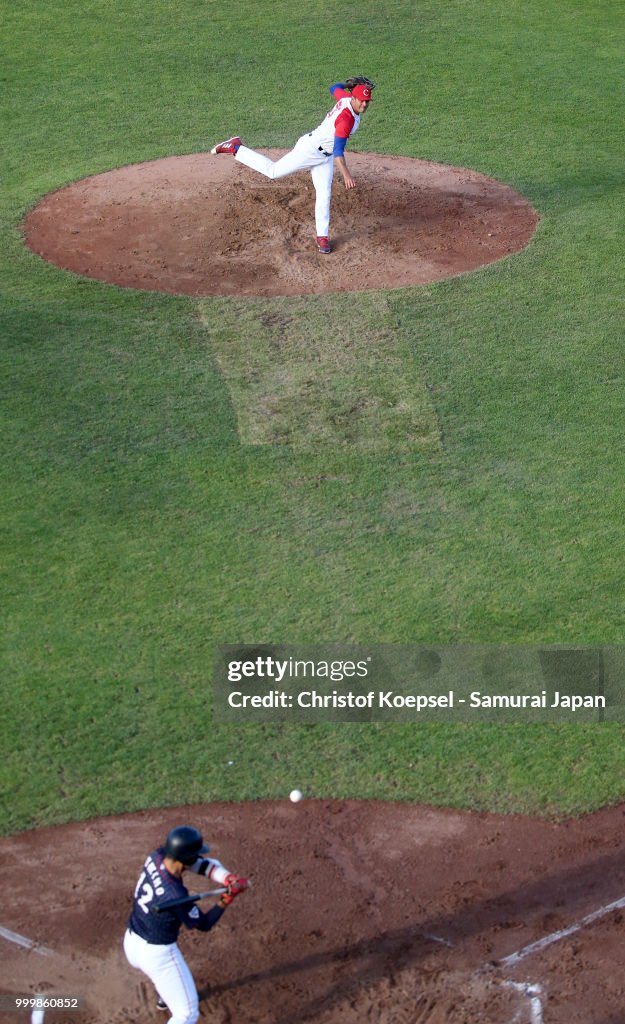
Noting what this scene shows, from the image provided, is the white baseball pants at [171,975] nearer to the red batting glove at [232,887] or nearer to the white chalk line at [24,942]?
the red batting glove at [232,887]

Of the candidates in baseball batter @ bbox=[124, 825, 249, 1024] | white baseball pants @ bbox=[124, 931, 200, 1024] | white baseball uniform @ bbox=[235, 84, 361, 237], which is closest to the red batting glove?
baseball batter @ bbox=[124, 825, 249, 1024]

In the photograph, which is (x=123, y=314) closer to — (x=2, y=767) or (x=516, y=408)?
(x=516, y=408)

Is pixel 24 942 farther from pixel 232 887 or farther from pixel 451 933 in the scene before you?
pixel 451 933

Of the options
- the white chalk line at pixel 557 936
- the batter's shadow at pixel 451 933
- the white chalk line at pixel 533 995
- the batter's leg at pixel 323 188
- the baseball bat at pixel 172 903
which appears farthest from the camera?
the batter's leg at pixel 323 188

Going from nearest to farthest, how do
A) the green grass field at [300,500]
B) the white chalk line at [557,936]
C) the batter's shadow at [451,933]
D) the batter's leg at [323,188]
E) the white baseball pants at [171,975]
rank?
the white baseball pants at [171,975]
the batter's shadow at [451,933]
the white chalk line at [557,936]
the green grass field at [300,500]
the batter's leg at [323,188]

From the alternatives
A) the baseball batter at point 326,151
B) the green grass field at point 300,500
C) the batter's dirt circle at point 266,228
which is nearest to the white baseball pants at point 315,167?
the baseball batter at point 326,151

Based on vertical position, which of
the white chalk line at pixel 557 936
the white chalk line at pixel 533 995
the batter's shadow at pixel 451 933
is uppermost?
the batter's shadow at pixel 451 933

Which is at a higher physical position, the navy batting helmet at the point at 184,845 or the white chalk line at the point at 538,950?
the navy batting helmet at the point at 184,845

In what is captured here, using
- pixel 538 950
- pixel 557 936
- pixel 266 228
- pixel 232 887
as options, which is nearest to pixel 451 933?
pixel 538 950
